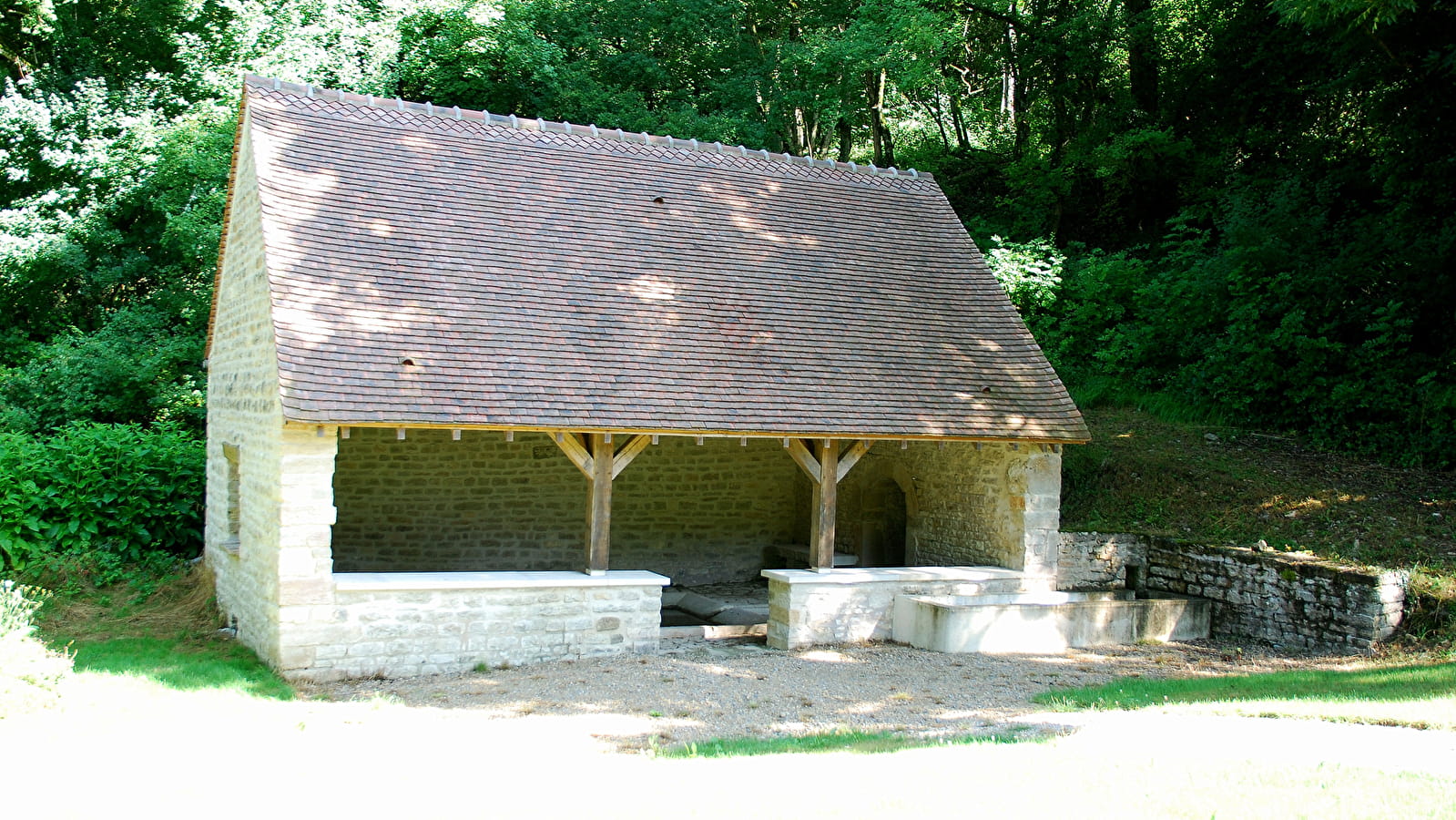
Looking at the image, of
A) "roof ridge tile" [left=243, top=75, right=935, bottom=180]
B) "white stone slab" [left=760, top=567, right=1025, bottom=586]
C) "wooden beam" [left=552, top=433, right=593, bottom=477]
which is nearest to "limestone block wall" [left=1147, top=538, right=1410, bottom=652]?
"white stone slab" [left=760, top=567, right=1025, bottom=586]

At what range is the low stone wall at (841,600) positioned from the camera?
920cm

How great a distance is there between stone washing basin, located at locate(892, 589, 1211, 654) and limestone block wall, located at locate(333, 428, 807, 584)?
383cm

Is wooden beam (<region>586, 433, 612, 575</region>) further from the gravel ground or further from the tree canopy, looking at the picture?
the tree canopy

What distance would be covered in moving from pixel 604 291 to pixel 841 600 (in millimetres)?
3564

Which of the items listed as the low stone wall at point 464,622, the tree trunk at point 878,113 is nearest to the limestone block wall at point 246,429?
the low stone wall at point 464,622

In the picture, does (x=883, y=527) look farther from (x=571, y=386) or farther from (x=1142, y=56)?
(x=1142, y=56)

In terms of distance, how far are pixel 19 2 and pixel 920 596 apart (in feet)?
54.3

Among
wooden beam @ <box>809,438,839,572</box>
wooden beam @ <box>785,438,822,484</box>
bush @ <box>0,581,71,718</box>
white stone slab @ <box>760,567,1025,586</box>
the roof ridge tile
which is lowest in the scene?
bush @ <box>0,581,71,718</box>

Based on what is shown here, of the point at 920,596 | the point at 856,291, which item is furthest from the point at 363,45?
the point at 920,596

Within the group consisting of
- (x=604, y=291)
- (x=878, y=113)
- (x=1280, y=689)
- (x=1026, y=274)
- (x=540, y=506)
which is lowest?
(x=1280, y=689)

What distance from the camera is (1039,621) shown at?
9.30 metres

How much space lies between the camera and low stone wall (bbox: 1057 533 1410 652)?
345 inches

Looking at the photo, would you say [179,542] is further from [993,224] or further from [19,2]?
[993,224]

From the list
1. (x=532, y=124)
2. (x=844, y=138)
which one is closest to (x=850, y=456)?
(x=532, y=124)
